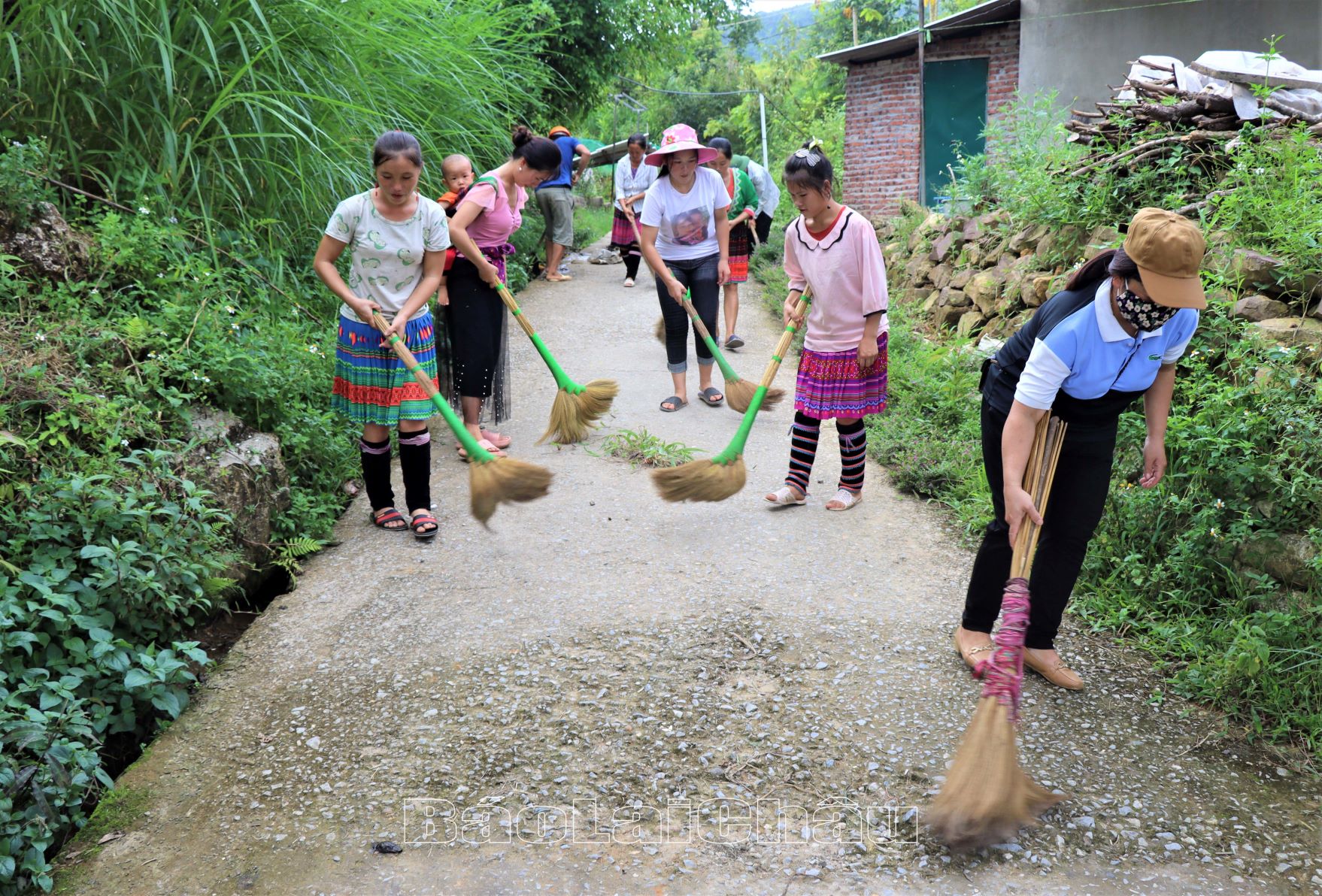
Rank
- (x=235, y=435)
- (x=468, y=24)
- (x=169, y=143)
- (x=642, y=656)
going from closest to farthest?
(x=642, y=656) → (x=235, y=435) → (x=169, y=143) → (x=468, y=24)

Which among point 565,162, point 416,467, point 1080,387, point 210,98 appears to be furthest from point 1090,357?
point 565,162

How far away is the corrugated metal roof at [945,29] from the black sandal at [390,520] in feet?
30.8

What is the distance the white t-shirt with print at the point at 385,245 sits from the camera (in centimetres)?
379

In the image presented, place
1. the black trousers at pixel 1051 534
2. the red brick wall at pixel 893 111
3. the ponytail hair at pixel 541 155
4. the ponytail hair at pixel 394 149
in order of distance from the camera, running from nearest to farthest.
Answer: the black trousers at pixel 1051 534
the ponytail hair at pixel 394 149
the ponytail hair at pixel 541 155
the red brick wall at pixel 893 111

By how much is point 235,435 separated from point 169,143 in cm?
172

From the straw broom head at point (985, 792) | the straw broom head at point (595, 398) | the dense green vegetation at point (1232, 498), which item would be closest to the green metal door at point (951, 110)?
the dense green vegetation at point (1232, 498)

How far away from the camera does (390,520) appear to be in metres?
4.30

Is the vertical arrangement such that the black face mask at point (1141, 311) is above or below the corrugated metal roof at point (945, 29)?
below

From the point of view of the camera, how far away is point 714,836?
2.45 m

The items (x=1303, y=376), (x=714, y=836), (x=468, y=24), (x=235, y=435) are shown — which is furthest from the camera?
(x=468, y=24)

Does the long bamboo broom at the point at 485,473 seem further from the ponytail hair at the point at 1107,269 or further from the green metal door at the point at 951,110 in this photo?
the green metal door at the point at 951,110

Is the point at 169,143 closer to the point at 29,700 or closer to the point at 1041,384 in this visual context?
the point at 29,700

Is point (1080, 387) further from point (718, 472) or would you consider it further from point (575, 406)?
point (575, 406)

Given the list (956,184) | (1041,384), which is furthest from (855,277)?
(956,184)
